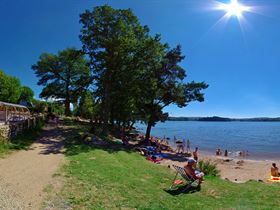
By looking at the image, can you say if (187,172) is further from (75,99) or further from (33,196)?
(75,99)

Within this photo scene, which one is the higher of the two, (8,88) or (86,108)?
(8,88)

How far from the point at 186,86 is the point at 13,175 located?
25.2 metres

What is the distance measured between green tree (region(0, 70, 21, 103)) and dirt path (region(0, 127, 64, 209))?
47188 millimetres

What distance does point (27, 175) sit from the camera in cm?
991

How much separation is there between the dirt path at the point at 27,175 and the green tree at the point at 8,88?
47188mm

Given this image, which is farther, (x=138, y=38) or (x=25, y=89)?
(x=25, y=89)

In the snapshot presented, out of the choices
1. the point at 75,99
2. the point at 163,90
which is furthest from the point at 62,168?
the point at 75,99

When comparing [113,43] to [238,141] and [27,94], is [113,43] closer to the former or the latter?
[238,141]

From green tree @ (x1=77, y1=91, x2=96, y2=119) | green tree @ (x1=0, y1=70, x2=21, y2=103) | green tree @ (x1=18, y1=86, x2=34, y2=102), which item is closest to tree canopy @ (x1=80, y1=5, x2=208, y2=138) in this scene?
green tree @ (x1=77, y1=91, x2=96, y2=119)

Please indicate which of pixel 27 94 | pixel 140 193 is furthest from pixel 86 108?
pixel 140 193

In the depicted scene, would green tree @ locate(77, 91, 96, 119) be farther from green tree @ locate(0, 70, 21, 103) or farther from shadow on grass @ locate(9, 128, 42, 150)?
shadow on grass @ locate(9, 128, 42, 150)

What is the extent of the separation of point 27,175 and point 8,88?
181 ft

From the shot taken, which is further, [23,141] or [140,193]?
[23,141]

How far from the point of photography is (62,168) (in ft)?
37.3
